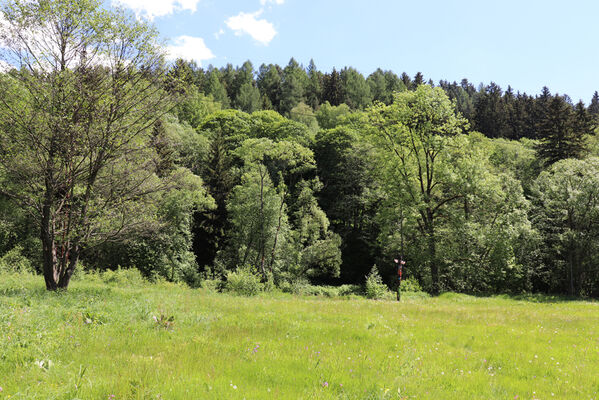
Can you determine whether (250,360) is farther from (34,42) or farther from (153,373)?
(34,42)

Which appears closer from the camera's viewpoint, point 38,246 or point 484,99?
point 38,246

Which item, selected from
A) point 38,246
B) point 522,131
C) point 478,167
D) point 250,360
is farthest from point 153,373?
point 522,131

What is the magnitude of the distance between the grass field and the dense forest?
17.7ft

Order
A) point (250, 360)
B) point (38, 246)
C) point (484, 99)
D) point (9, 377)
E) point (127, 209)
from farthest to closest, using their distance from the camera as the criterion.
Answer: point (484, 99), point (38, 246), point (127, 209), point (250, 360), point (9, 377)

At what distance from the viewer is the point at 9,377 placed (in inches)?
185

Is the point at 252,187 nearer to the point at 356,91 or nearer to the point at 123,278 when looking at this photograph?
the point at 123,278

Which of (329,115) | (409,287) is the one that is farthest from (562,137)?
(329,115)

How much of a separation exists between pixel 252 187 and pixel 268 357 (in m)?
32.3

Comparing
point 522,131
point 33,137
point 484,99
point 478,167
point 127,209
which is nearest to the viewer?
point 33,137

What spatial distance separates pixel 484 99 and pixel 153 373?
108 meters

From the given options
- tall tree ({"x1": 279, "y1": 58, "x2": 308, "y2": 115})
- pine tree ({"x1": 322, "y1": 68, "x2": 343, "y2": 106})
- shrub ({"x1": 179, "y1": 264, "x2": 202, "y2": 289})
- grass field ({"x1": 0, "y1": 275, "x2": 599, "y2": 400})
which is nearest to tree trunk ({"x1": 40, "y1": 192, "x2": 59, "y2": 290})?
grass field ({"x1": 0, "y1": 275, "x2": 599, "y2": 400})

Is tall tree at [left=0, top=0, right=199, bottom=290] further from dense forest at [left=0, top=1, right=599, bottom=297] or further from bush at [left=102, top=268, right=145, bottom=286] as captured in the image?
bush at [left=102, top=268, right=145, bottom=286]

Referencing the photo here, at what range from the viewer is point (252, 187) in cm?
3781

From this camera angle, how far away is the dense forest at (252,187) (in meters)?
12.3
